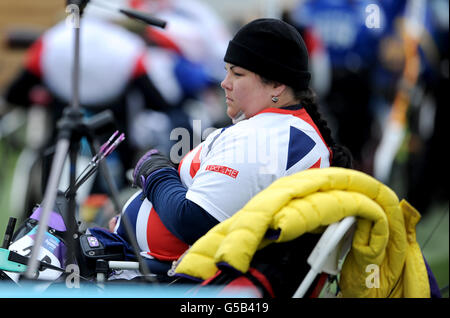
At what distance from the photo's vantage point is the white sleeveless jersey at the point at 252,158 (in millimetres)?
2355

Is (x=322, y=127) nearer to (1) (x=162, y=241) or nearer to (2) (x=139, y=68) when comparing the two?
(1) (x=162, y=241)

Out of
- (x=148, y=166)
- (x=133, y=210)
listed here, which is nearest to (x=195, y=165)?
(x=148, y=166)

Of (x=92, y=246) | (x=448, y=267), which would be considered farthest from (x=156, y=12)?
(x=92, y=246)

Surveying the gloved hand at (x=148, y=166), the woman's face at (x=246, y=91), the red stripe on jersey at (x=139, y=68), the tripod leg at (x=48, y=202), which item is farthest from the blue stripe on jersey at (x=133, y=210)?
the red stripe on jersey at (x=139, y=68)

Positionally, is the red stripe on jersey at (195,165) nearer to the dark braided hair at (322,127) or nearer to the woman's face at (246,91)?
the woman's face at (246,91)

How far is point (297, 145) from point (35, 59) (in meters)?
4.12

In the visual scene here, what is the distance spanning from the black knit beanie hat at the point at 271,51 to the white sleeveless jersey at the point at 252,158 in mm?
126

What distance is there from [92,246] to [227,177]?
536mm

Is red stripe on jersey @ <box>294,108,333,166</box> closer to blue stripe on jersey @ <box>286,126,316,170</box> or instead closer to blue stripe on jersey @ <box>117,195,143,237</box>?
blue stripe on jersey @ <box>286,126,316,170</box>

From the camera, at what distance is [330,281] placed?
2.28 m

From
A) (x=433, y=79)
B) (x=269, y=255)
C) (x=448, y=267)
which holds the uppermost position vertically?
(x=269, y=255)

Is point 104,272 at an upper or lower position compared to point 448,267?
upper

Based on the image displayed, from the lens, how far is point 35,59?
20.1 ft
